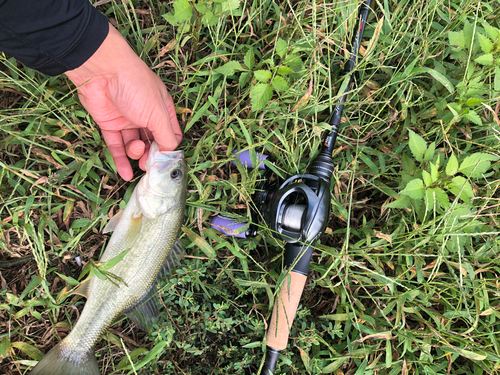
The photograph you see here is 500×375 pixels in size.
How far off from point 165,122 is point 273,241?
1.24 meters

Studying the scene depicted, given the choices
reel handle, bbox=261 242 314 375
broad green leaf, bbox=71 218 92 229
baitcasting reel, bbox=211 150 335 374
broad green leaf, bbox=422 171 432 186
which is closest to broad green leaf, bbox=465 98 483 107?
broad green leaf, bbox=422 171 432 186

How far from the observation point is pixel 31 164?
241cm

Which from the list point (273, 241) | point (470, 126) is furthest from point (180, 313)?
point (470, 126)

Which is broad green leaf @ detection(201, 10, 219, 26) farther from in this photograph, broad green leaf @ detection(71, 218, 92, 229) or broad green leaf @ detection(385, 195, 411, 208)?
broad green leaf @ detection(385, 195, 411, 208)

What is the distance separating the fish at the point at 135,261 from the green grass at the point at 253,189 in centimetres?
16

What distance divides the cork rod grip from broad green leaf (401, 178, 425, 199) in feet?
3.11

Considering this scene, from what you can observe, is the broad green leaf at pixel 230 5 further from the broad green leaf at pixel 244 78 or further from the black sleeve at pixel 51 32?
the black sleeve at pixel 51 32

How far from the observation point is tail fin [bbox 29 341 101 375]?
221cm

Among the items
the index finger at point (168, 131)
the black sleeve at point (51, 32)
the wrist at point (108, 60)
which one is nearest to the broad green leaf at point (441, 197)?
the index finger at point (168, 131)

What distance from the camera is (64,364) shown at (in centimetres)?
222

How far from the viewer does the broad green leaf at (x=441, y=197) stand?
2.16 meters

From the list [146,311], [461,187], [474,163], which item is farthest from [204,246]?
[474,163]

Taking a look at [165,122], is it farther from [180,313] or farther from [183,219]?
[180,313]

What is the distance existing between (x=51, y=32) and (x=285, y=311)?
2331 mm
